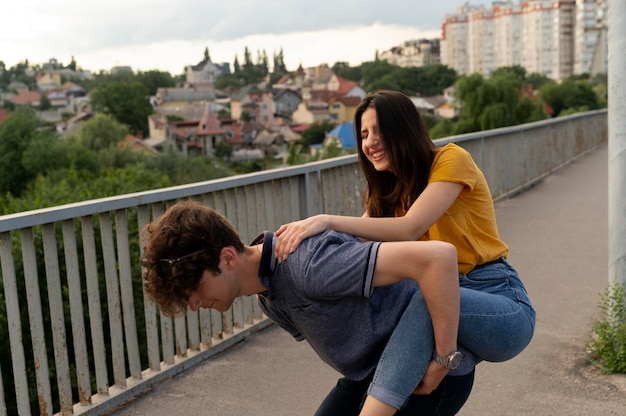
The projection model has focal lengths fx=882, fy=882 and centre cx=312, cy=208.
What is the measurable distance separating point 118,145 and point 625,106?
7996 centimetres

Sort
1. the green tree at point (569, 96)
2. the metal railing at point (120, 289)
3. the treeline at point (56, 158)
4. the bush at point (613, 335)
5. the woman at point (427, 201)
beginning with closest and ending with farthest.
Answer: the woman at point (427, 201) → the metal railing at point (120, 289) → the bush at point (613, 335) → the green tree at point (569, 96) → the treeline at point (56, 158)

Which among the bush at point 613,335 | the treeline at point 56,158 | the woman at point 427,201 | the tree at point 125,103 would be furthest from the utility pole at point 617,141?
the tree at point 125,103

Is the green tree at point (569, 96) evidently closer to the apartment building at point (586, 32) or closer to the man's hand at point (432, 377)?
the man's hand at point (432, 377)

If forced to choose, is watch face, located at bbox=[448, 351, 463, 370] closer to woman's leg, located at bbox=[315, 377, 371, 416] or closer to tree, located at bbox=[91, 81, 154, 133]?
woman's leg, located at bbox=[315, 377, 371, 416]

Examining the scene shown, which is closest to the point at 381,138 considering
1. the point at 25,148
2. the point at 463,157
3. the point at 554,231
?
the point at 463,157

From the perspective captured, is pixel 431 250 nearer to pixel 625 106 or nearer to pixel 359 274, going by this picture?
pixel 359 274

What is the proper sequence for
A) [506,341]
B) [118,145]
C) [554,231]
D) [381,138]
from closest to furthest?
[506,341]
[381,138]
[554,231]
[118,145]

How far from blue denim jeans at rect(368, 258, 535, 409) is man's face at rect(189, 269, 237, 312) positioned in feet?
1.34

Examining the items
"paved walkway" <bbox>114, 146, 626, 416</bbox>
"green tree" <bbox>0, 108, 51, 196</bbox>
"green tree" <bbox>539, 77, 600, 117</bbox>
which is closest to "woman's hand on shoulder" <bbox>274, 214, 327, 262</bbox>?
"paved walkway" <bbox>114, 146, 626, 416</bbox>

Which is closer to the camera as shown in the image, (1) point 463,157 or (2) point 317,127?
(1) point 463,157

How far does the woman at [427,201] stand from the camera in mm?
2480

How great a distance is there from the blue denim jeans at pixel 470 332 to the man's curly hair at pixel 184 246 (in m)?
0.46

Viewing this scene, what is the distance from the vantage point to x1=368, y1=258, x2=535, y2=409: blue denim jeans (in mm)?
2129

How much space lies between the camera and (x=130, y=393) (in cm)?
466
